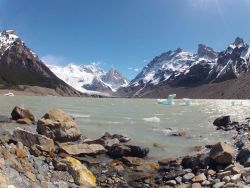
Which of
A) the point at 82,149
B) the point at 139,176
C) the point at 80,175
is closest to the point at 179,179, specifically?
the point at 139,176

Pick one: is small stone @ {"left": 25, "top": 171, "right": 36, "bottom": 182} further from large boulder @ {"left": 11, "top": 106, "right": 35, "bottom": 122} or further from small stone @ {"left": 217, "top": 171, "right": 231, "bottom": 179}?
large boulder @ {"left": 11, "top": 106, "right": 35, "bottom": 122}

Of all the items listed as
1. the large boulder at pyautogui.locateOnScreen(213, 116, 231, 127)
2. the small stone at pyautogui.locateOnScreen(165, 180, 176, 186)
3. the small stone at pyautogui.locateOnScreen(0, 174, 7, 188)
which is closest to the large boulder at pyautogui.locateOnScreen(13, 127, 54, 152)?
the small stone at pyautogui.locateOnScreen(165, 180, 176, 186)

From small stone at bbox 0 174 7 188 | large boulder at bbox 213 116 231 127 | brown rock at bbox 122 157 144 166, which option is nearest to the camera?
small stone at bbox 0 174 7 188

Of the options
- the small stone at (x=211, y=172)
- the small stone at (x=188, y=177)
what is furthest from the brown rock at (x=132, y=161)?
the small stone at (x=211, y=172)

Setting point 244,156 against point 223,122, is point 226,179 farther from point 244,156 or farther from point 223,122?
point 223,122

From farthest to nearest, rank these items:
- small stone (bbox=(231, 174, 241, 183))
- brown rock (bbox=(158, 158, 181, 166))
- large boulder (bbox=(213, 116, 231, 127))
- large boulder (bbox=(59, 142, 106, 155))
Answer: large boulder (bbox=(213, 116, 231, 127)) → large boulder (bbox=(59, 142, 106, 155)) → brown rock (bbox=(158, 158, 181, 166)) → small stone (bbox=(231, 174, 241, 183))

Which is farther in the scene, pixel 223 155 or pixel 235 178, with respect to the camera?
pixel 223 155

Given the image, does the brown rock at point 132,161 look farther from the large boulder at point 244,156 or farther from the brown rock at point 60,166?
the large boulder at point 244,156
